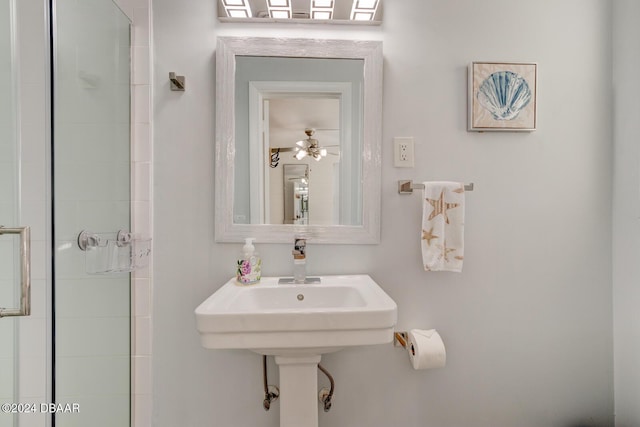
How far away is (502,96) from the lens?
1.37m

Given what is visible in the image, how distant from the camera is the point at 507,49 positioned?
4.58ft

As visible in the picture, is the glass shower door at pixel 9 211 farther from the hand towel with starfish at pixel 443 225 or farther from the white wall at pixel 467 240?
the hand towel with starfish at pixel 443 225

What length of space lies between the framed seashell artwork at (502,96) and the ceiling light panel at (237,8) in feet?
3.12

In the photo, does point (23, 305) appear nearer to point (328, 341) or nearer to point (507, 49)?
point (328, 341)

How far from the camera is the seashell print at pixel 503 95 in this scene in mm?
1361

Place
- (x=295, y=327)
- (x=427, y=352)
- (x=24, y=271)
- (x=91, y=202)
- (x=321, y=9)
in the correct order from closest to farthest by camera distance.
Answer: (x=24, y=271)
(x=295, y=327)
(x=91, y=202)
(x=427, y=352)
(x=321, y=9)

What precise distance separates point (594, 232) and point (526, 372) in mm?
675

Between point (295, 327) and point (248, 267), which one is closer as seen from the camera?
point (295, 327)

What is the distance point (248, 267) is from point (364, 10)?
1.13 m

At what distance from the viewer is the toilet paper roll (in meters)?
1.22

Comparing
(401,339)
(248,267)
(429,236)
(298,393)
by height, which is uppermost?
(429,236)

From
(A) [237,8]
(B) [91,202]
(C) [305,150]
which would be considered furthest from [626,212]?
(B) [91,202]

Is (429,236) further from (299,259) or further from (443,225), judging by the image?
(299,259)

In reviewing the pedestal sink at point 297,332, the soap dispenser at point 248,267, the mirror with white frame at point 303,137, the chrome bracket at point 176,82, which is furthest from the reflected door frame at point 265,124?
the pedestal sink at point 297,332
